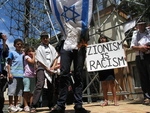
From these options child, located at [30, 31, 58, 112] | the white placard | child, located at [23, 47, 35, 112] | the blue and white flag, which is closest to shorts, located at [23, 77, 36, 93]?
child, located at [23, 47, 35, 112]

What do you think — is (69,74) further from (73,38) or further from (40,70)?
(40,70)

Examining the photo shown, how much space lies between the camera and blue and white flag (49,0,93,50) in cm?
226

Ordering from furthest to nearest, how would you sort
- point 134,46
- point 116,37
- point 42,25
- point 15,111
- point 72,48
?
point 42,25, point 116,37, point 134,46, point 15,111, point 72,48

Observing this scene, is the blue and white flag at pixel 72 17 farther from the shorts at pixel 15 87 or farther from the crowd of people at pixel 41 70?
the shorts at pixel 15 87

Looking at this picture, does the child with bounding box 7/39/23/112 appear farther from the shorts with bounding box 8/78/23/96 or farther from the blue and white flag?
the blue and white flag

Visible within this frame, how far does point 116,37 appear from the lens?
218 inches

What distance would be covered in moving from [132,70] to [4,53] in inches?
118

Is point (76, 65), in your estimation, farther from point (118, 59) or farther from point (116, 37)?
point (116, 37)

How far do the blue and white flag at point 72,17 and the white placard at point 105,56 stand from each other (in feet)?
3.86

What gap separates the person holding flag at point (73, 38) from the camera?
2.25m

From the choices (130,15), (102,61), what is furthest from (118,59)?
(130,15)

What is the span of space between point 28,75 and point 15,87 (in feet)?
0.76

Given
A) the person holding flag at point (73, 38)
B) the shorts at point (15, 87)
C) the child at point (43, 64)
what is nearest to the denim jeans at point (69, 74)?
the person holding flag at point (73, 38)

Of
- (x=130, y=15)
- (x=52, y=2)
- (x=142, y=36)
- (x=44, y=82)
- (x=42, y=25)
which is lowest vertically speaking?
(x=44, y=82)
